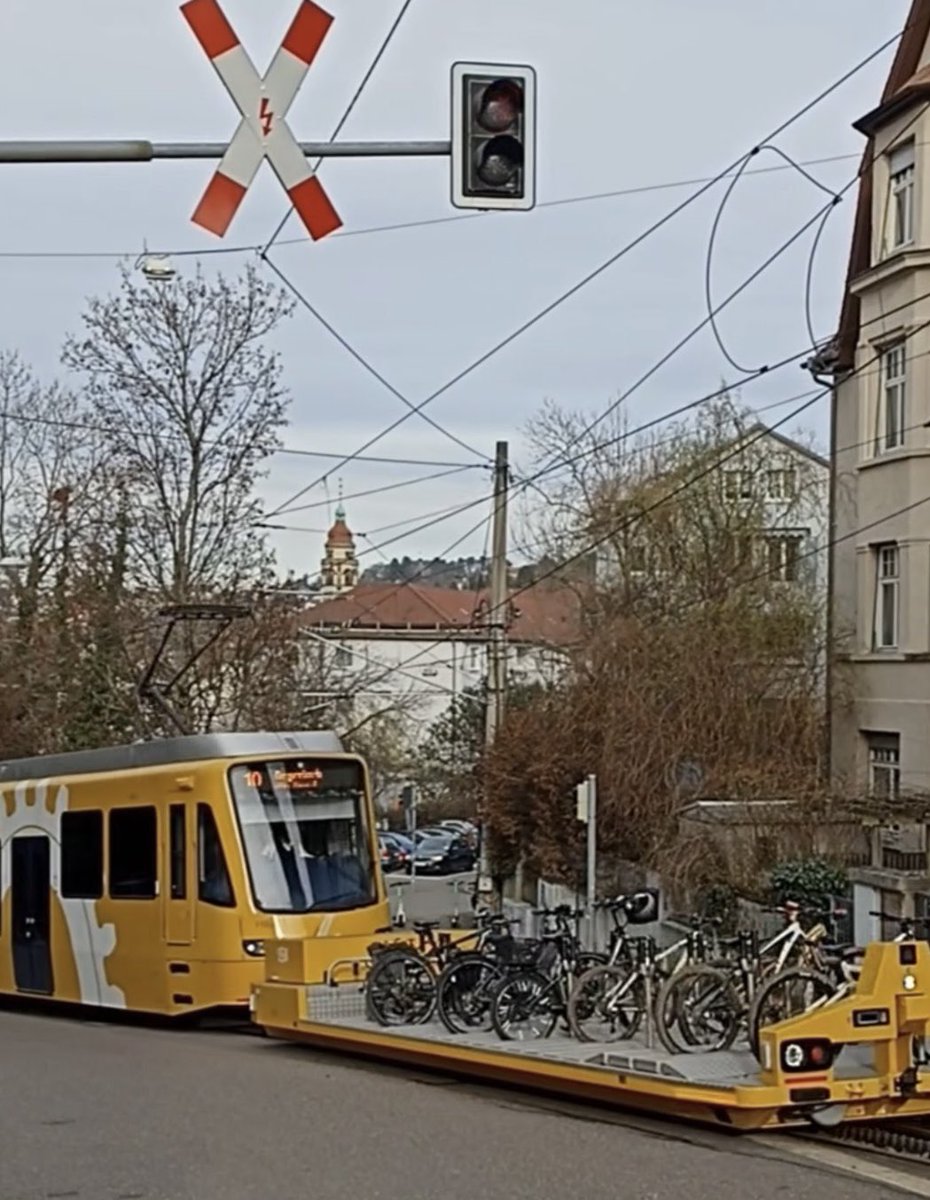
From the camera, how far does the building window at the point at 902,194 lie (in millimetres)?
30031

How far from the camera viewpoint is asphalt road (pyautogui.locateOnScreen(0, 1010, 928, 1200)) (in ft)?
33.4

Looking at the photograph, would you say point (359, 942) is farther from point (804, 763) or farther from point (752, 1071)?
point (804, 763)

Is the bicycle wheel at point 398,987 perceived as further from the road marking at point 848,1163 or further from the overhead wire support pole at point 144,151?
the overhead wire support pole at point 144,151

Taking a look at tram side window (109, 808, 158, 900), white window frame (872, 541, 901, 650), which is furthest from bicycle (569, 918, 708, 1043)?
white window frame (872, 541, 901, 650)

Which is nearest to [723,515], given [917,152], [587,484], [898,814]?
[587,484]

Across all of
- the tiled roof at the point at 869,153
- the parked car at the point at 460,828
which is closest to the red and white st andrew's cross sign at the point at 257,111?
the tiled roof at the point at 869,153

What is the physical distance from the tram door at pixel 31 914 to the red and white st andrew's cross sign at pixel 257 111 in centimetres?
1382

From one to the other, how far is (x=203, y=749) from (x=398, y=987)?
197 inches

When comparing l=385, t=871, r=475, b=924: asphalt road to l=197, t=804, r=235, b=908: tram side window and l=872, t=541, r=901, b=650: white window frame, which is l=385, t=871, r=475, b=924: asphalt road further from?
l=197, t=804, r=235, b=908: tram side window

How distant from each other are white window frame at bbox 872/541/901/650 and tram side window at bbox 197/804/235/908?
14.3m

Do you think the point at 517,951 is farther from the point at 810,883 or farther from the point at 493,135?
the point at 810,883

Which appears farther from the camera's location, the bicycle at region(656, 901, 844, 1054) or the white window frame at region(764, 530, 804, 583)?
the white window frame at region(764, 530, 804, 583)

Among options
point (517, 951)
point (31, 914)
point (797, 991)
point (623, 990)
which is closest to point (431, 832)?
point (31, 914)

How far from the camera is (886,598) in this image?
31.9 metres
